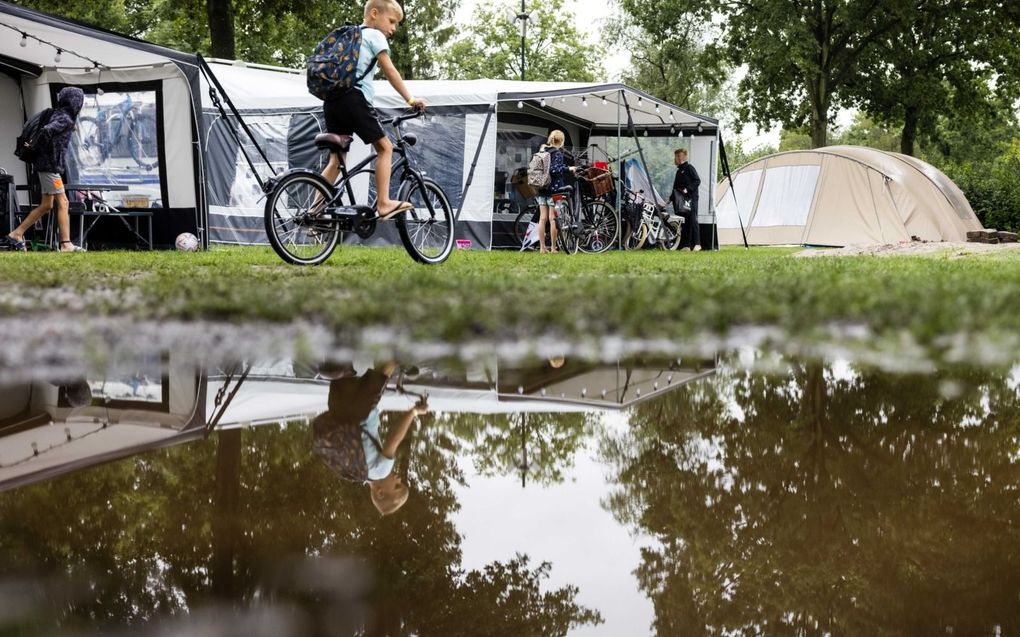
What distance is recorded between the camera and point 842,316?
3.39 metres

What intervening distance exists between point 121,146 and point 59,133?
1.31 meters

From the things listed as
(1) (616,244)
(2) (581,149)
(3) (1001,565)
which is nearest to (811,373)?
(3) (1001,565)

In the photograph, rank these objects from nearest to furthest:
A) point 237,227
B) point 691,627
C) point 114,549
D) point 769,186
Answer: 1. point 691,627
2. point 114,549
3. point 237,227
4. point 769,186

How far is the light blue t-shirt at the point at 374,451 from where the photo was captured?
1442 millimetres

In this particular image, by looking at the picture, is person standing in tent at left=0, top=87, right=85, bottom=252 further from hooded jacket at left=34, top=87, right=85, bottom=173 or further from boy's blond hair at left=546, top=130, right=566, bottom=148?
boy's blond hair at left=546, top=130, right=566, bottom=148

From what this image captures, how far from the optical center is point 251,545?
117cm

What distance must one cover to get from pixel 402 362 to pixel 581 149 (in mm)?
15279

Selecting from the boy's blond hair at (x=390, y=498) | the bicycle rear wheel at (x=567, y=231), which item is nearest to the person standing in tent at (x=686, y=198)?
the bicycle rear wheel at (x=567, y=231)

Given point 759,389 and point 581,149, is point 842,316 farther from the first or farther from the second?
point 581,149

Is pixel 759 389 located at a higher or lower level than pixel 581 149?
lower

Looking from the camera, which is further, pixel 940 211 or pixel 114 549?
pixel 940 211

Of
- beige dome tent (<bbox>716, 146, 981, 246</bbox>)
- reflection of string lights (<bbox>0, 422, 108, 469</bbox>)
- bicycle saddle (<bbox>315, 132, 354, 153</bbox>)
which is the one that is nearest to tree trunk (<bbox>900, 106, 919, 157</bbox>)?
beige dome tent (<bbox>716, 146, 981, 246</bbox>)

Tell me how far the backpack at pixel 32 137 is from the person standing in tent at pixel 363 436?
9.14m

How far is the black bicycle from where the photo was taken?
6.80m
